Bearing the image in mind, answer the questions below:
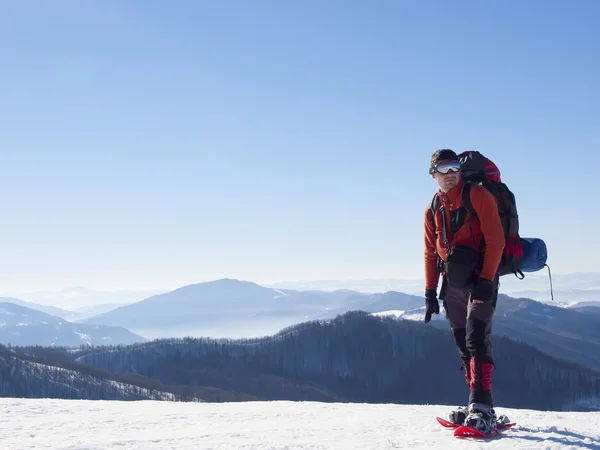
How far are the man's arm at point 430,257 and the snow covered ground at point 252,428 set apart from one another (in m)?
2.48

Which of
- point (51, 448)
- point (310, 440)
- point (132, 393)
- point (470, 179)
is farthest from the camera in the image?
point (132, 393)

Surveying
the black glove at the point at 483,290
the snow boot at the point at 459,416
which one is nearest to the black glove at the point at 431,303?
the black glove at the point at 483,290

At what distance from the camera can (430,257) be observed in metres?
9.60

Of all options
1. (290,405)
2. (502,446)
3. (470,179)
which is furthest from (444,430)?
(290,405)

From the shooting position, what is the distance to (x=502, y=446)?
7.03 metres

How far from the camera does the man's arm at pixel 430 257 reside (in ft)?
31.2

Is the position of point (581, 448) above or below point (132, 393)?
above

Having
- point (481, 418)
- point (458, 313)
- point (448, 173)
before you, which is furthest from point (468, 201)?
point (481, 418)

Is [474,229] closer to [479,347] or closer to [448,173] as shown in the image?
[448,173]

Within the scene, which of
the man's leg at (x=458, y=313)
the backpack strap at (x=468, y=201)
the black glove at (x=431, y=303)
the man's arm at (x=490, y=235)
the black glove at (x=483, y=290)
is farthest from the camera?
the black glove at (x=431, y=303)

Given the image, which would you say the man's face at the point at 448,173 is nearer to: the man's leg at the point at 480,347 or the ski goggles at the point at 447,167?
the ski goggles at the point at 447,167

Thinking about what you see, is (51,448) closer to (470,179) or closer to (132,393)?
(470,179)

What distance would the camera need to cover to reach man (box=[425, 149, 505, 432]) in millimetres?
8258

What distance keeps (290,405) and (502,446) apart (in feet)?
24.3
